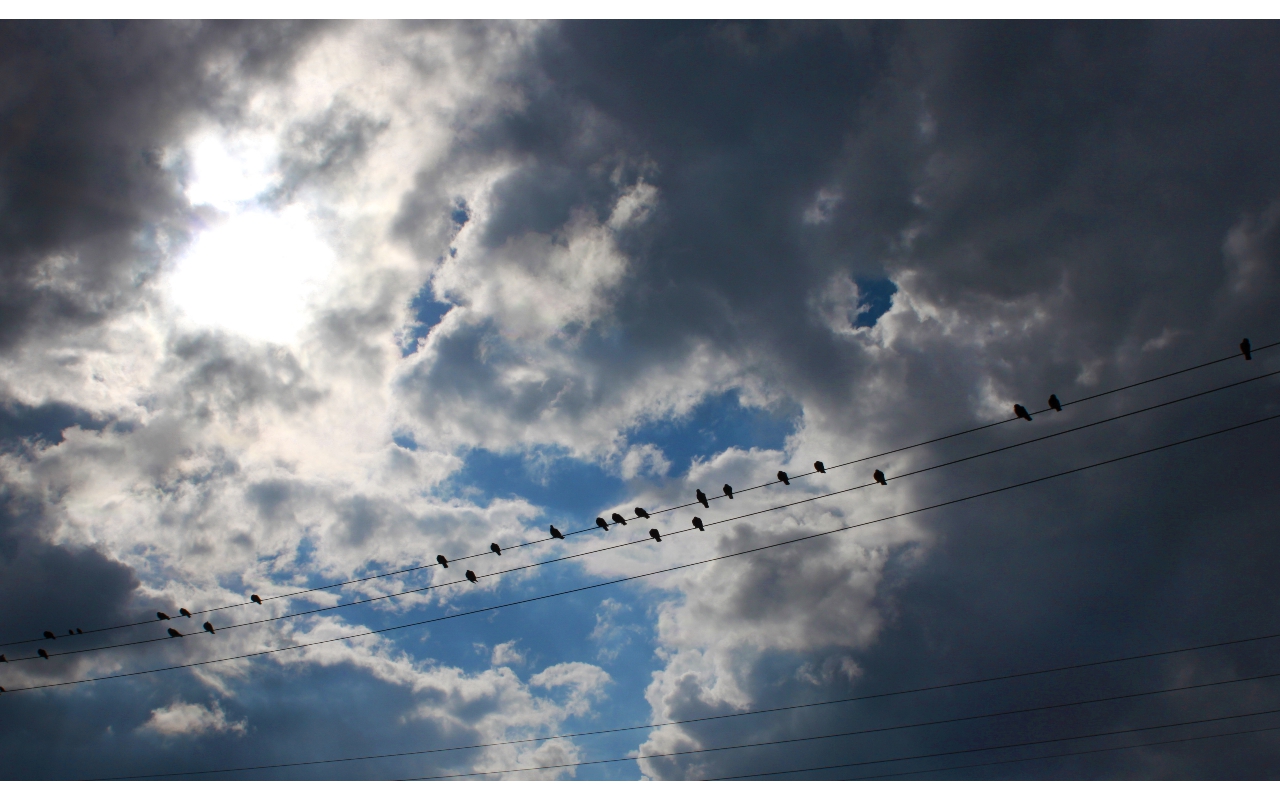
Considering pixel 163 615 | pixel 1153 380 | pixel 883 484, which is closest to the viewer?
pixel 1153 380

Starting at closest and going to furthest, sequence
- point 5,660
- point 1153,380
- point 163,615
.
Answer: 1. point 1153,380
2. point 163,615
3. point 5,660

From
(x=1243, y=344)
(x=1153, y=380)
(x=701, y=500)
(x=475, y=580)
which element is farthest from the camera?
(x=475, y=580)

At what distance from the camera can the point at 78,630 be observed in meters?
32.9

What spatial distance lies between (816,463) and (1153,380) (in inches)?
431

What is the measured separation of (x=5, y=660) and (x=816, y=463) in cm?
4553

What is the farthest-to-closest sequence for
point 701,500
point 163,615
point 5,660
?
1. point 5,660
2. point 163,615
3. point 701,500

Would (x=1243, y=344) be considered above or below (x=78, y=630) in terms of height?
above

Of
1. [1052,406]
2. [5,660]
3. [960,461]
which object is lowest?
[5,660]

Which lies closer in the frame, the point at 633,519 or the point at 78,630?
the point at 633,519

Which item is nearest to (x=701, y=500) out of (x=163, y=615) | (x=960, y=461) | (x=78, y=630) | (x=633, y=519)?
(x=633, y=519)

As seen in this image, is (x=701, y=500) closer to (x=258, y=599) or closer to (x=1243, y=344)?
(x=1243, y=344)

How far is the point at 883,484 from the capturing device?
25.2 m

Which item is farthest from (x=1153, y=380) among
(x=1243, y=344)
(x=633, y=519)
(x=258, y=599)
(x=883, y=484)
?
(x=258, y=599)

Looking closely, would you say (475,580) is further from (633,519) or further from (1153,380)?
(1153,380)
